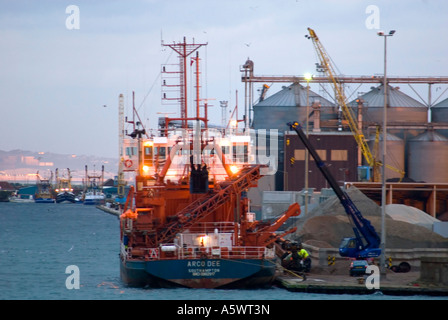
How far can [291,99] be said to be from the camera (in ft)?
426

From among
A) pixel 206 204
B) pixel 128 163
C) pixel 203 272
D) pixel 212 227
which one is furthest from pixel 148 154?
Answer: pixel 203 272

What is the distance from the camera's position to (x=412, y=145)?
4938 inches

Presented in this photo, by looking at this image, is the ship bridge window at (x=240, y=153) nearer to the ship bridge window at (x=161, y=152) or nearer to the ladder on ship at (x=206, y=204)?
the ladder on ship at (x=206, y=204)

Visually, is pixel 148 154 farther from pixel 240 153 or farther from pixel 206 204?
pixel 206 204

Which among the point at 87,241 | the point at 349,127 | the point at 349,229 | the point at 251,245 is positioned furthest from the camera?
the point at 349,127

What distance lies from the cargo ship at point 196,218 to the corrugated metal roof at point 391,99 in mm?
79692

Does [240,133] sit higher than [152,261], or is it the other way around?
[240,133]

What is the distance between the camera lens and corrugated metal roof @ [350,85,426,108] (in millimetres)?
130750

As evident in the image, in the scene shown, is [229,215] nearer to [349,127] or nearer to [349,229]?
[349,229]

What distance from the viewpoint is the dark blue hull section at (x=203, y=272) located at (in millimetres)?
43125

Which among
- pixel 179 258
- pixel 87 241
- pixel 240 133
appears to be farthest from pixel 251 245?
pixel 87 241

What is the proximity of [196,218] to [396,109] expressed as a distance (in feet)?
290

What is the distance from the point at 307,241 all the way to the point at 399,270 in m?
8.86

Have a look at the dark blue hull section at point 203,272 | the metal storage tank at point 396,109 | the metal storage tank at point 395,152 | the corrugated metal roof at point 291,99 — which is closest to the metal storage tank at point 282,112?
the corrugated metal roof at point 291,99
